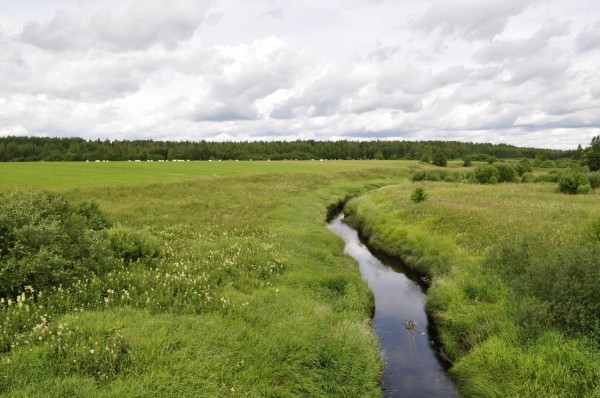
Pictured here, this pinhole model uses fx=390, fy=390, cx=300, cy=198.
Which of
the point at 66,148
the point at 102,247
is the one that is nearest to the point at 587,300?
the point at 102,247

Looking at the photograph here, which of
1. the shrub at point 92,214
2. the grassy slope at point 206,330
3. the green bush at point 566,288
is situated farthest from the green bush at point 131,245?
the green bush at point 566,288

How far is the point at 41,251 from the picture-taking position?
11.2 m

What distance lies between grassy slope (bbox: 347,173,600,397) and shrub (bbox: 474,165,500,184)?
2698 cm

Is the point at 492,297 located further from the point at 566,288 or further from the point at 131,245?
the point at 131,245

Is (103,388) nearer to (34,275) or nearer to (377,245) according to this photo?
(34,275)

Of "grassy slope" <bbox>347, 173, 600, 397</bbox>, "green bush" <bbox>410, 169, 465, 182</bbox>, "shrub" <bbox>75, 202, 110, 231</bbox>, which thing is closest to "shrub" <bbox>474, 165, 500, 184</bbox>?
"green bush" <bbox>410, 169, 465, 182</bbox>

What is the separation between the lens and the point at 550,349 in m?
9.94

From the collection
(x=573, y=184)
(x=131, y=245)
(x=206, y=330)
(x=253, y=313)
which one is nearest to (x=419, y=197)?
(x=573, y=184)

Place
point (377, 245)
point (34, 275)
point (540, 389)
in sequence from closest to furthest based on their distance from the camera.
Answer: point (540, 389)
point (34, 275)
point (377, 245)

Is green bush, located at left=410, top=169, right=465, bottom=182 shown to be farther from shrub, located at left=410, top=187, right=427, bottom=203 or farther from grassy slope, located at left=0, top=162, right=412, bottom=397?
grassy slope, located at left=0, top=162, right=412, bottom=397

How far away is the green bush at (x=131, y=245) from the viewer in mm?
14930

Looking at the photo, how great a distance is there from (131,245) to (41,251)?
392cm

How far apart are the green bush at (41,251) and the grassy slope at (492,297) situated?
11617 mm

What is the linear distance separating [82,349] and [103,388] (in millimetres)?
1131
